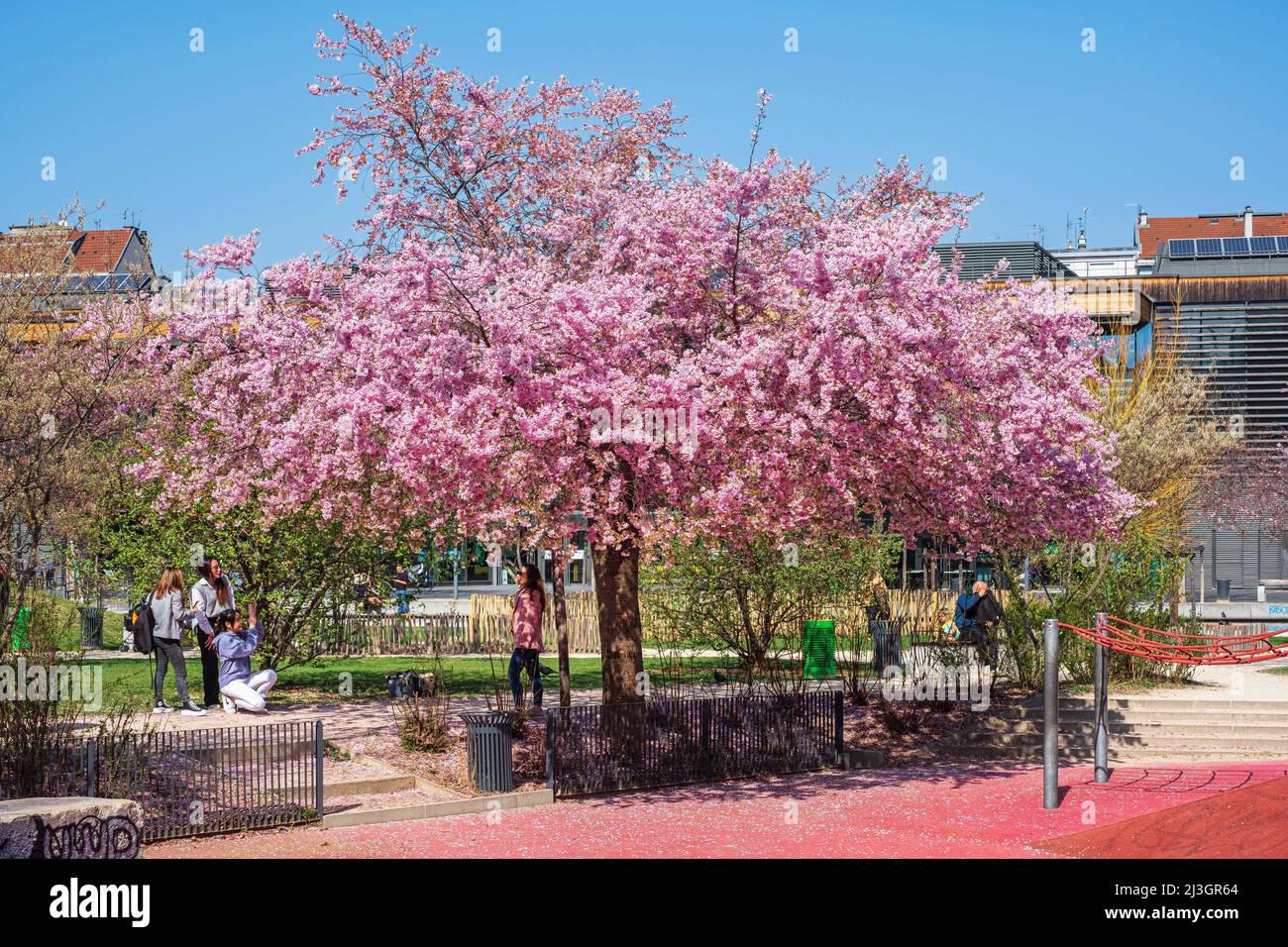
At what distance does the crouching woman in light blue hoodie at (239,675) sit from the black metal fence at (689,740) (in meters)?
4.94

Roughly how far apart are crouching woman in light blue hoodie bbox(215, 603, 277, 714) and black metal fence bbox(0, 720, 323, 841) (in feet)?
13.8

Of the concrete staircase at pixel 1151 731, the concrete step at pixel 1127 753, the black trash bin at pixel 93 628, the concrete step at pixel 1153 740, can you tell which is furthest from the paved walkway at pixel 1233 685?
the black trash bin at pixel 93 628

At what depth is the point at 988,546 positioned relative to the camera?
1560 cm

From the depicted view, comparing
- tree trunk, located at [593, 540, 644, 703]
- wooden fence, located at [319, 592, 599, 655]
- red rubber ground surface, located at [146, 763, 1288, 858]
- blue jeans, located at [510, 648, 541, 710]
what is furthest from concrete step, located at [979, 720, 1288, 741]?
wooden fence, located at [319, 592, 599, 655]

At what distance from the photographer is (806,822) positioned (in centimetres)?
1262

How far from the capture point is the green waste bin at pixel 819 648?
21375 millimetres

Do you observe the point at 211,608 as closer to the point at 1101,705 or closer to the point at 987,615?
the point at 1101,705

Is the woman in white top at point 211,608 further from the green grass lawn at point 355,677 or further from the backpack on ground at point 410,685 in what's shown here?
the backpack on ground at point 410,685

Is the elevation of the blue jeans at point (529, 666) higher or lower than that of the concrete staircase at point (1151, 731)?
higher

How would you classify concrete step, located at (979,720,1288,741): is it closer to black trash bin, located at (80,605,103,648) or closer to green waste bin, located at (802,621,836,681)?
green waste bin, located at (802,621,836,681)

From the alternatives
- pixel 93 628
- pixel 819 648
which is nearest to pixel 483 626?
pixel 93 628

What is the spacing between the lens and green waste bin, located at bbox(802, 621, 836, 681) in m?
21.4

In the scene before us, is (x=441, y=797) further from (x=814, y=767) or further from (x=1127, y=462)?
(x=1127, y=462)

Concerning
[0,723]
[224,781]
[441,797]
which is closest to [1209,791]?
[441,797]
